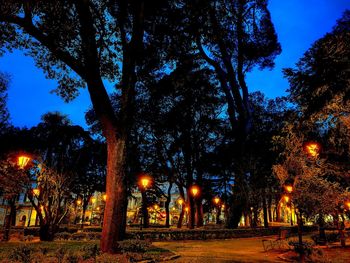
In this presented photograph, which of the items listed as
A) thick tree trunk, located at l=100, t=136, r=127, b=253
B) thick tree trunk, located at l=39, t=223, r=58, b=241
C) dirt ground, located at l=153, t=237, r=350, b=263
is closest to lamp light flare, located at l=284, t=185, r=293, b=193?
dirt ground, located at l=153, t=237, r=350, b=263

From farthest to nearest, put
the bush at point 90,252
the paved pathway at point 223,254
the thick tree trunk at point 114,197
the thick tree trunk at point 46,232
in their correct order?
the thick tree trunk at point 46,232, the paved pathway at point 223,254, the thick tree trunk at point 114,197, the bush at point 90,252

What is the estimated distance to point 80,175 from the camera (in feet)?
110

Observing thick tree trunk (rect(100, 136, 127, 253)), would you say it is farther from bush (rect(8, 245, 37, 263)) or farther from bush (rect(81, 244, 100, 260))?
bush (rect(8, 245, 37, 263))

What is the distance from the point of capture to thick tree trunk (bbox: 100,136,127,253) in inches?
377

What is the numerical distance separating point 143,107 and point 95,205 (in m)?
61.2

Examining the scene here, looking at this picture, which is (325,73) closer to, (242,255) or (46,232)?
(242,255)

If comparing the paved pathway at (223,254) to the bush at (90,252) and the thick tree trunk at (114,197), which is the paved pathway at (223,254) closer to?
the thick tree trunk at (114,197)

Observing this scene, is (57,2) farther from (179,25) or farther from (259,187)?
(259,187)

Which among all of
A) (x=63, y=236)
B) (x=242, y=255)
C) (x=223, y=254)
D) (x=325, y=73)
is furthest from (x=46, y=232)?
(x=325, y=73)

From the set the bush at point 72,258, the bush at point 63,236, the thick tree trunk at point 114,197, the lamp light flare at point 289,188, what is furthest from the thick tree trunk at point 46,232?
the lamp light flare at point 289,188

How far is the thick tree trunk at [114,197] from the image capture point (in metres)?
9.58

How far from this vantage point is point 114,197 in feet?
32.4

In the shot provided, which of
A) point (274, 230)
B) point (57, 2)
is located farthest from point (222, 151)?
point (57, 2)

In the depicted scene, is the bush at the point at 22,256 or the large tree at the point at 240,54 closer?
the bush at the point at 22,256
